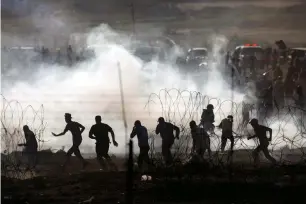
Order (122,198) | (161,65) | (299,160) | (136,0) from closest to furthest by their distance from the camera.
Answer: (122,198) → (299,160) → (136,0) → (161,65)

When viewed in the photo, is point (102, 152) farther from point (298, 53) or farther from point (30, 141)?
point (298, 53)

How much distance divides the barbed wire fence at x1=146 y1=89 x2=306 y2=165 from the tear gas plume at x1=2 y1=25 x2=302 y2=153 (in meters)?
0.30

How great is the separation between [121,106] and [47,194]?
23.7 ft

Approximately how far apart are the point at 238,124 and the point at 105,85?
5.42 meters

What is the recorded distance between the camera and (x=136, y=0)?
1614 cm

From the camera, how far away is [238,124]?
1406 centimetres

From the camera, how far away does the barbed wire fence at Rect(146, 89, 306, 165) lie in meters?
11.7

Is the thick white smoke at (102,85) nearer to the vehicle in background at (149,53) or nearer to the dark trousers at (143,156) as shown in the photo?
the vehicle in background at (149,53)

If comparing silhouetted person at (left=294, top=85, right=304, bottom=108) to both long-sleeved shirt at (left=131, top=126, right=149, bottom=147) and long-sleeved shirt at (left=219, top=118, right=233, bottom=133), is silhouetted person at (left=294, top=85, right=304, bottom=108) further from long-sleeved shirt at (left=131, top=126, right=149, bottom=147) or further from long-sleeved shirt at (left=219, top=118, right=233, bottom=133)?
long-sleeved shirt at (left=131, top=126, right=149, bottom=147)

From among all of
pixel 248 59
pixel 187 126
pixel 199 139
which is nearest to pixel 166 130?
pixel 199 139

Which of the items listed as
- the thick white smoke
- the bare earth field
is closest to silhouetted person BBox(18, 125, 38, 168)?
the bare earth field

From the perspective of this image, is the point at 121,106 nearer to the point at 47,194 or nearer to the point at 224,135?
the point at 224,135

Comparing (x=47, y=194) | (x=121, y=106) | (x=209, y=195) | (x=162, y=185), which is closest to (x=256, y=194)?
(x=209, y=195)

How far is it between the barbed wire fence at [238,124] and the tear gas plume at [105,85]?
0.30 m
